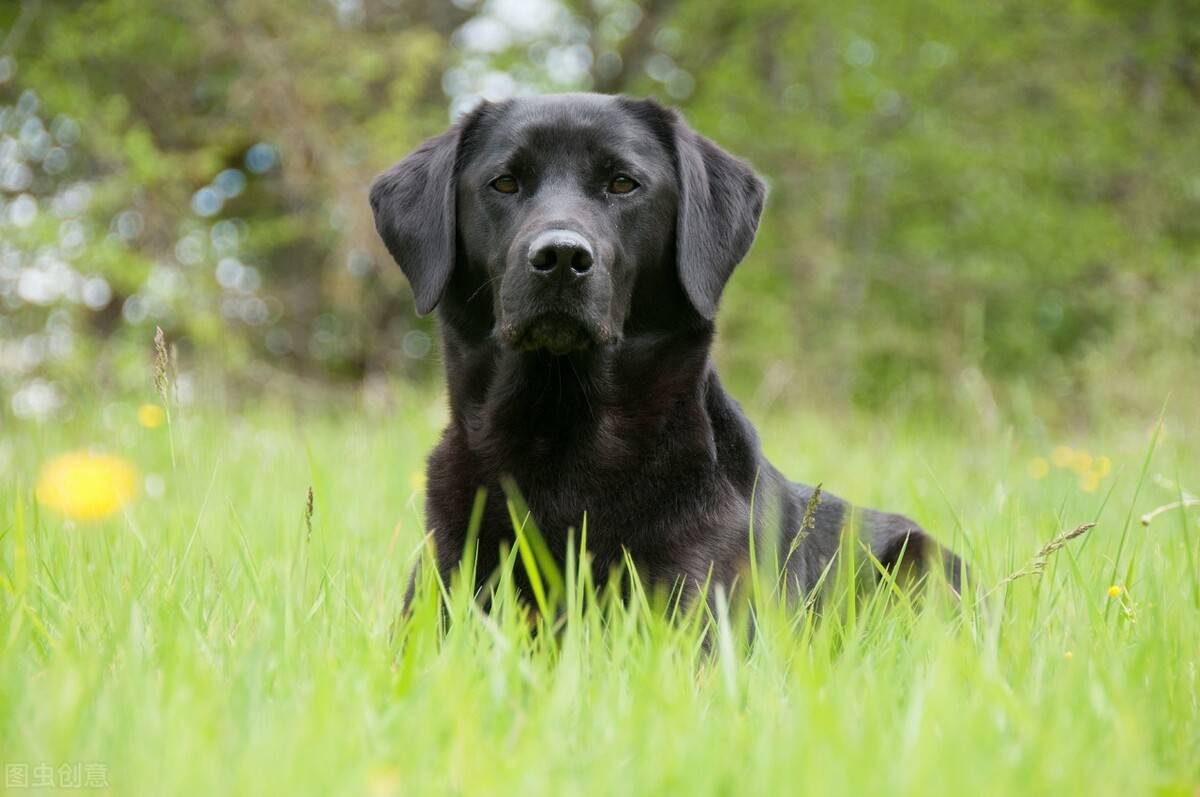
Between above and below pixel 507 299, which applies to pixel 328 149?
above

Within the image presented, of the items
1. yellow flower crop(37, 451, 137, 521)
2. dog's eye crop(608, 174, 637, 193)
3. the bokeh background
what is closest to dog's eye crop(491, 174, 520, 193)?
dog's eye crop(608, 174, 637, 193)

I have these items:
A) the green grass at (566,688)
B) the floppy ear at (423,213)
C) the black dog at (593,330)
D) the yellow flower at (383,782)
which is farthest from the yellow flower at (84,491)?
the yellow flower at (383,782)

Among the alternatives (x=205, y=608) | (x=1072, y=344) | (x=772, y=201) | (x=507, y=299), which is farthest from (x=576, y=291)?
(x=1072, y=344)

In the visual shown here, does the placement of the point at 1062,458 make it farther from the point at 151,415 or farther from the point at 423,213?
the point at 151,415

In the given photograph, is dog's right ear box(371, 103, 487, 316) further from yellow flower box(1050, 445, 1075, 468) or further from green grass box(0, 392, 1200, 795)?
yellow flower box(1050, 445, 1075, 468)

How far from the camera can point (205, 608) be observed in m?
2.23

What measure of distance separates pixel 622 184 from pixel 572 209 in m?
0.24

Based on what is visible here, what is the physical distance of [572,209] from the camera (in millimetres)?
2811

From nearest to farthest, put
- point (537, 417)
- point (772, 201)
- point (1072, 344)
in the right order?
1. point (537, 417)
2. point (772, 201)
3. point (1072, 344)

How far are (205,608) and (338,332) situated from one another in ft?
30.8

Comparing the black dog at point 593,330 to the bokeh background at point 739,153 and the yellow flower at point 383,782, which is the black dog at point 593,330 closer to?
the yellow flower at point 383,782

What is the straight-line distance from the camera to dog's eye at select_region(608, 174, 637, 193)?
299 cm

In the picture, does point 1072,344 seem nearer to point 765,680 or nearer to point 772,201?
point 772,201

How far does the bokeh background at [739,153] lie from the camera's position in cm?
774
